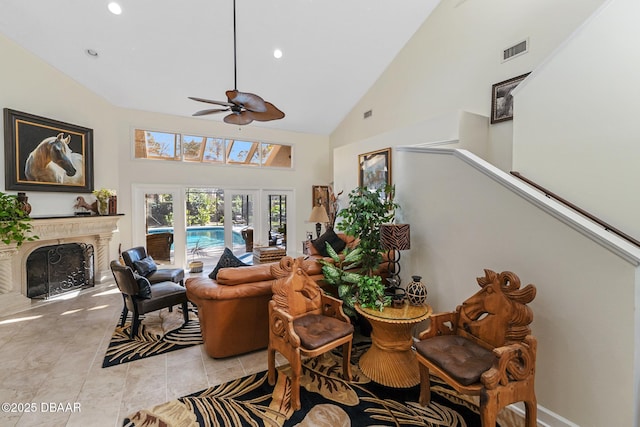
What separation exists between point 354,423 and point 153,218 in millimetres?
5904

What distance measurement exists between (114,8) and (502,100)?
5827 millimetres

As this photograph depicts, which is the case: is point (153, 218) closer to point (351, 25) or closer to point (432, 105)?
point (351, 25)

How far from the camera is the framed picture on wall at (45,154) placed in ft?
13.1

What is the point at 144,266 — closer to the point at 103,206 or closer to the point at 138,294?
the point at 138,294

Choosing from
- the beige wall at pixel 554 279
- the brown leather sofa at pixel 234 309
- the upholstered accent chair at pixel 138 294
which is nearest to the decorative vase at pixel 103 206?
the upholstered accent chair at pixel 138 294

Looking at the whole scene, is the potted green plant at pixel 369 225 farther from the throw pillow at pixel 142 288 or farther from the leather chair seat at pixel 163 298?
the throw pillow at pixel 142 288

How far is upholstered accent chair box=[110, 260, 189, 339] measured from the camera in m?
2.97

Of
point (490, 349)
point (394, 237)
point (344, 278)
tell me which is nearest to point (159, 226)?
point (344, 278)

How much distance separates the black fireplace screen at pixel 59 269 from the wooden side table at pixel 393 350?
530cm

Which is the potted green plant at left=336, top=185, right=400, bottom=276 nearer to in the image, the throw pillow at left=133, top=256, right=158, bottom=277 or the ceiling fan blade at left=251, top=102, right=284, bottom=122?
the ceiling fan blade at left=251, top=102, right=284, bottom=122


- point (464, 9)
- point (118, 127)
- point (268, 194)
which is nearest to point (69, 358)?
point (118, 127)

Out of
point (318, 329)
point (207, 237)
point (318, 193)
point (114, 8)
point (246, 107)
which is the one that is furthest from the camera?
point (318, 193)

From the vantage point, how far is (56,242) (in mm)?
4602

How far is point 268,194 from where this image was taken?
7.29m
